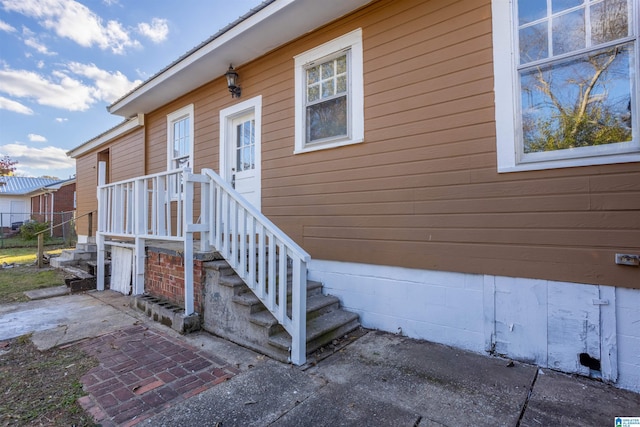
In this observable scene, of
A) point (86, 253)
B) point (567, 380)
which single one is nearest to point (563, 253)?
point (567, 380)

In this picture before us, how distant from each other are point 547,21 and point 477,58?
0.54 metres

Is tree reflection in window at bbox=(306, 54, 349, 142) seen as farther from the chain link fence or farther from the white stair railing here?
the chain link fence

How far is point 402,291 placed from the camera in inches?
122

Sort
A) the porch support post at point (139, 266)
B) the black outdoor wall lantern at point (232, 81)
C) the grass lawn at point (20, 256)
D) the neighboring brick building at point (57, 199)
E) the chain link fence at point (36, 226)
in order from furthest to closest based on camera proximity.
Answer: the neighboring brick building at point (57, 199)
the chain link fence at point (36, 226)
the grass lawn at point (20, 256)
the black outdoor wall lantern at point (232, 81)
the porch support post at point (139, 266)

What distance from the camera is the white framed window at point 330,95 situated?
348 cm

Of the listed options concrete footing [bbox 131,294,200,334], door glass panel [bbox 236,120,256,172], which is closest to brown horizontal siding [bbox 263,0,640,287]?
door glass panel [bbox 236,120,256,172]

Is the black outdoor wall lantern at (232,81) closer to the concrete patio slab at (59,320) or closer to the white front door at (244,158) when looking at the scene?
the white front door at (244,158)

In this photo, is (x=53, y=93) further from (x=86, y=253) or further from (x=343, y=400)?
(x=343, y=400)

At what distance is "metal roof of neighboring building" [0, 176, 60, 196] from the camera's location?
21891mm

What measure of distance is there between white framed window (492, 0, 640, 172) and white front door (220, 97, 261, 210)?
3169mm

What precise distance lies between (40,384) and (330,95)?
3849mm

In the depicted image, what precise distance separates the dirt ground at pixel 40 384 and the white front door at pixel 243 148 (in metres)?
2.68

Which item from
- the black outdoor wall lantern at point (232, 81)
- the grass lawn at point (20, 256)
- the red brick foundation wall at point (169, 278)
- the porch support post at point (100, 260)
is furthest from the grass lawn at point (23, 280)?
the black outdoor wall lantern at point (232, 81)

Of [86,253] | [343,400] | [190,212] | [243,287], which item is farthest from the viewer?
[86,253]
